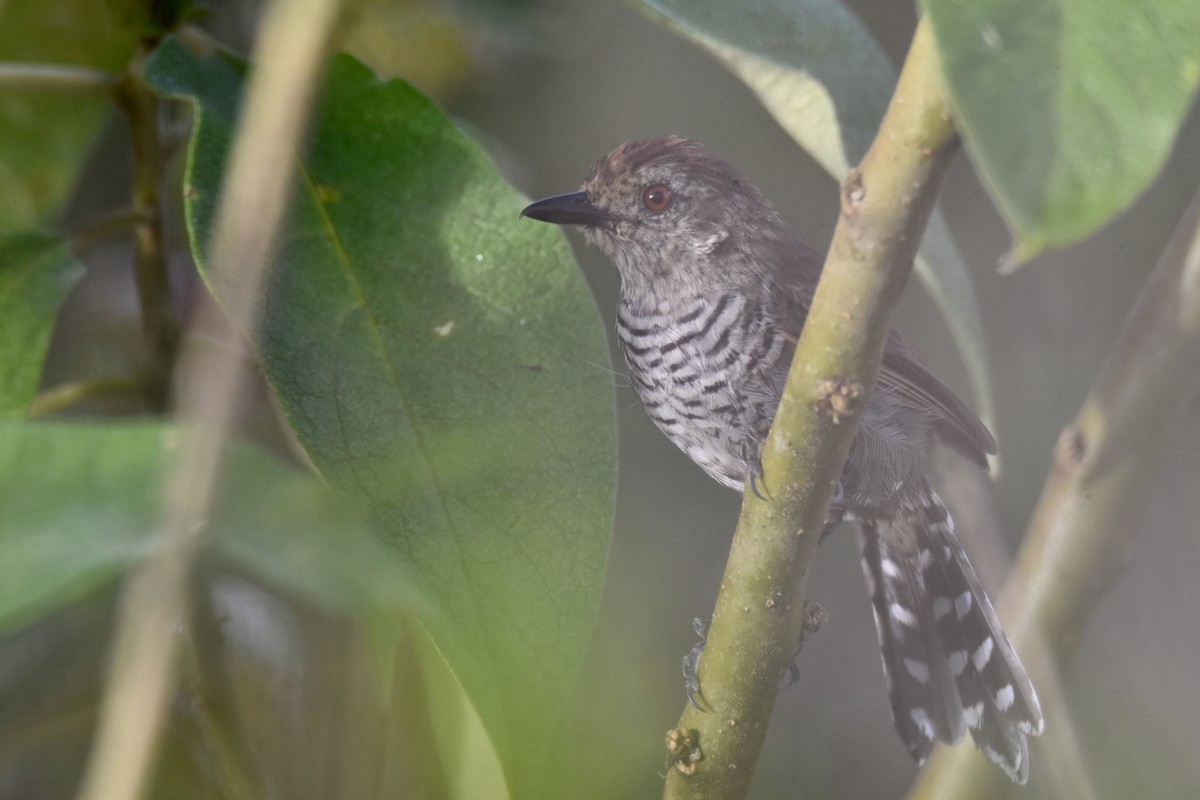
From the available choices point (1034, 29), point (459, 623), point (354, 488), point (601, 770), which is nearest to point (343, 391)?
point (354, 488)

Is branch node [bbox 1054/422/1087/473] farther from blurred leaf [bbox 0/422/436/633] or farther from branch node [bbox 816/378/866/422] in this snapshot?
blurred leaf [bbox 0/422/436/633]

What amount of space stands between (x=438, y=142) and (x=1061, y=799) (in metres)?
0.77

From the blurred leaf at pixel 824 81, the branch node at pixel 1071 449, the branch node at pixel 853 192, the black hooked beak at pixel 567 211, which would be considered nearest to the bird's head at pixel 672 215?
the black hooked beak at pixel 567 211

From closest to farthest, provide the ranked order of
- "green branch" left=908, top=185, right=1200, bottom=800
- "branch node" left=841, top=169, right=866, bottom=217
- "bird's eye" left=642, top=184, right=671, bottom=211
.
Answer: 1. "branch node" left=841, top=169, right=866, bottom=217
2. "green branch" left=908, top=185, right=1200, bottom=800
3. "bird's eye" left=642, top=184, right=671, bottom=211

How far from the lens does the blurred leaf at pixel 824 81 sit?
2.52ft

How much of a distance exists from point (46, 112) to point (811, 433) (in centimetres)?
96

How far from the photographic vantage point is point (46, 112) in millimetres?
1152

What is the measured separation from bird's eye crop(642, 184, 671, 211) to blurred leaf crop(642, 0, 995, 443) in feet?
0.71

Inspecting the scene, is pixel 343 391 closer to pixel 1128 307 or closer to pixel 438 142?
pixel 438 142

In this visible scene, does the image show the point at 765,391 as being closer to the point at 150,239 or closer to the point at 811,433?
the point at 811,433

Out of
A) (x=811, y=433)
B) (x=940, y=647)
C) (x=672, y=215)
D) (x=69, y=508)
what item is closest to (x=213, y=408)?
(x=69, y=508)

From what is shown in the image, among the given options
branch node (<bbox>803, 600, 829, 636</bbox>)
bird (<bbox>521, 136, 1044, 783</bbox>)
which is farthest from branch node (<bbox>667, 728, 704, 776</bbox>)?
bird (<bbox>521, 136, 1044, 783</bbox>)

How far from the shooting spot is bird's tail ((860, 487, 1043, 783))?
38.8 inches

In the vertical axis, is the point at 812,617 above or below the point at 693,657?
above
